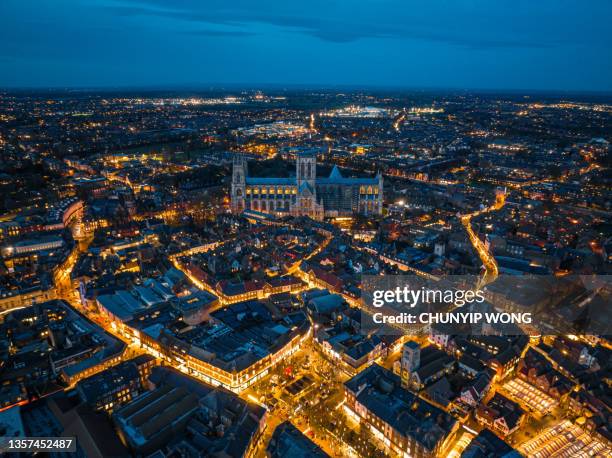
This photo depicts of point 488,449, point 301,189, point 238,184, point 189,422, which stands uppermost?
point 238,184

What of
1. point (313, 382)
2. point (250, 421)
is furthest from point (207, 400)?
point (313, 382)

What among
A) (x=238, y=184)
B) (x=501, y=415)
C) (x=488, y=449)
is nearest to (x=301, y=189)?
(x=238, y=184)

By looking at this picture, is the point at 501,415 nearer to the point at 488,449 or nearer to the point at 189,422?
the point at 488,449

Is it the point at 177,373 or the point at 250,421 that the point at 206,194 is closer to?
the point at 177,373

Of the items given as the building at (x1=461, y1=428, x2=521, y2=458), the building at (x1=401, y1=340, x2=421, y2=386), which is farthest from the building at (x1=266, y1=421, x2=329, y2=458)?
the building at (x1=401, y1=340, x2=421, y2=386)

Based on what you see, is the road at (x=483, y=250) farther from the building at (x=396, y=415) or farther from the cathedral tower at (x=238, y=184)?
the cathedral tower at (x=238, y=184)

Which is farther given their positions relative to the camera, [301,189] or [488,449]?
[301,189]
